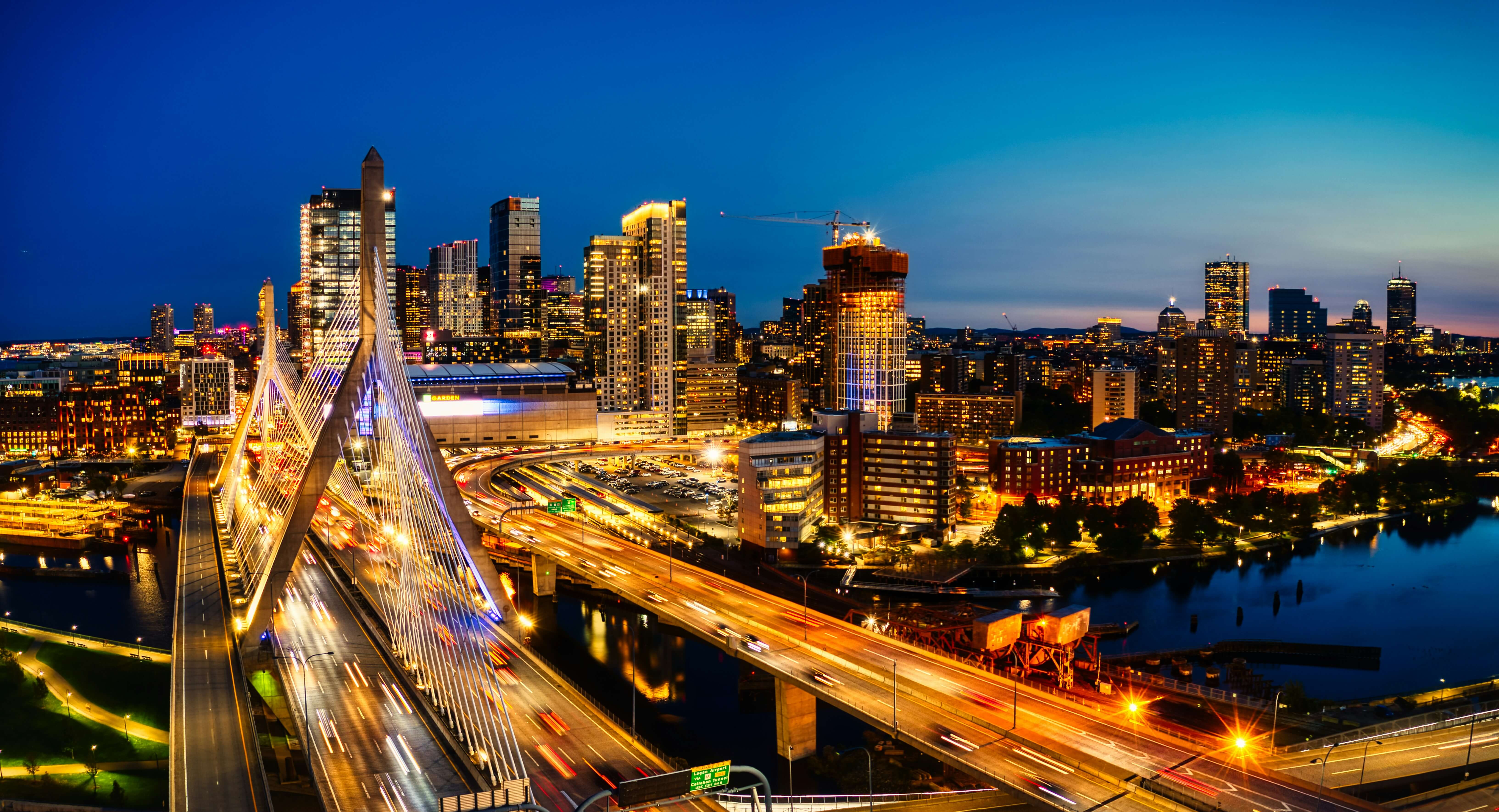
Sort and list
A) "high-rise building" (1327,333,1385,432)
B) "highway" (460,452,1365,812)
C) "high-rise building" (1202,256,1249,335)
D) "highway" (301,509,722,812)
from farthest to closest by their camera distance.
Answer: "high-rise building" (1202,256,1249,335) → "high-rise building" (1327,333,1385,432) → "highway" (301,509,722,812) → "highway" (460,452,1365,812)

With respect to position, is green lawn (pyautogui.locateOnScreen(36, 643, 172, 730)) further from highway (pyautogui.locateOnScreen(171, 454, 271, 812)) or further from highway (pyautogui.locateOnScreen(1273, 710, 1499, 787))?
highway (pyautogui.locateOnScreen(1273, 710, 1499, 787))

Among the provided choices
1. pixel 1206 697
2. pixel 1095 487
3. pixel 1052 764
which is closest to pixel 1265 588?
pixel 1095 487

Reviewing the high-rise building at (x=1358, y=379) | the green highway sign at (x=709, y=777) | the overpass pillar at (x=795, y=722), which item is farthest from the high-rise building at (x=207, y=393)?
the high-rise building at (x=1358, y=379)

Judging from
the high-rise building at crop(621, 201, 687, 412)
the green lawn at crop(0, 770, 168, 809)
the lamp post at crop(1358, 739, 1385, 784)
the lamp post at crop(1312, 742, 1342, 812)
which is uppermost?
the high-rise building at crop(621, 201, 687, 412)

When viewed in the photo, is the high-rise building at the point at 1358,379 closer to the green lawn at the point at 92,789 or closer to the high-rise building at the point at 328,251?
the high-rise building at the point at 328,251

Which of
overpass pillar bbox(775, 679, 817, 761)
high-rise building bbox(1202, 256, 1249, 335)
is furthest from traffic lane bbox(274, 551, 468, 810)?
high-rise building bbox(1202, 256, 1249, 335)

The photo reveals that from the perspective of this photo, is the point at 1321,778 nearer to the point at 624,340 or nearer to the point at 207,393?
the point at 624,340

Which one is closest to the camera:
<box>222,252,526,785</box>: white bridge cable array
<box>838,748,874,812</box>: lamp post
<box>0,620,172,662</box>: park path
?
<box>838,748,874,812</box>: lamp post

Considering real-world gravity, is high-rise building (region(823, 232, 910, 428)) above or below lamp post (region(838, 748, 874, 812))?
above
